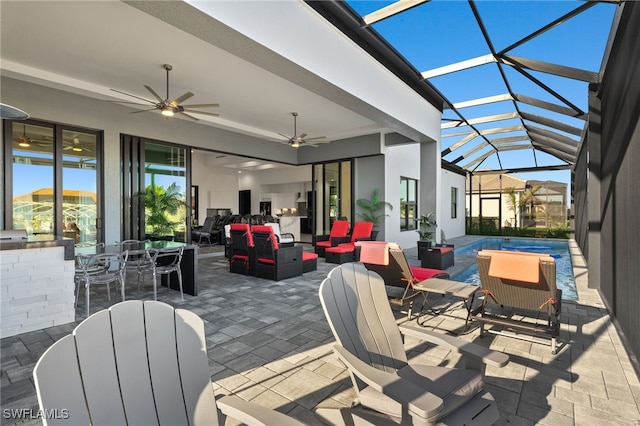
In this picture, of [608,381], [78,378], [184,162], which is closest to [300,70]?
[78,378]

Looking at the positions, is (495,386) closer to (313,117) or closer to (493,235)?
(313,117)

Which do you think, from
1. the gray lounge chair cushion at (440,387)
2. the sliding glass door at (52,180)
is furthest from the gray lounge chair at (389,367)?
the sliding glass door at (52,180)

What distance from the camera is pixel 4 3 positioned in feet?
11.6

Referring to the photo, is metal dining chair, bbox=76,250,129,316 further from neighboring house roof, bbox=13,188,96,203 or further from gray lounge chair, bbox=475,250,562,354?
gray lounge chair, bbox=475,250,562,354

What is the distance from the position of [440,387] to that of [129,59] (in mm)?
5798

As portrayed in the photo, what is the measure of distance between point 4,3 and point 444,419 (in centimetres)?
571

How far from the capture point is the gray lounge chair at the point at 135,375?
1.04 meters

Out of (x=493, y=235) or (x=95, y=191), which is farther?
(x=493, y=235)

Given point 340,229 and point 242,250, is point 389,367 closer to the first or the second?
point 242,250

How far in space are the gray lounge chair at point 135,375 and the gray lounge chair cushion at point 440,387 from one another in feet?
1.88

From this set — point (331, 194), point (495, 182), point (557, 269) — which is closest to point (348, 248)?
point (331, 194)

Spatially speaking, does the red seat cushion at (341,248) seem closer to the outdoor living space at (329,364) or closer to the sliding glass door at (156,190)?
the outdoor living space at (329,364)

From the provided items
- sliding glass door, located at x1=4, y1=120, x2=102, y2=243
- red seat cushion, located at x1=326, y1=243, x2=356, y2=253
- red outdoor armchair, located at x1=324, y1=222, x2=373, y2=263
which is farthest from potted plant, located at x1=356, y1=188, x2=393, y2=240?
sliding glass door, located at x1=4, y1=120, x2=102, y2=243

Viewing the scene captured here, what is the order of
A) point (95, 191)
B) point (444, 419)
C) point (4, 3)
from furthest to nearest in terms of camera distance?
point (95, 191), point (4, 3), point (444, 419)
